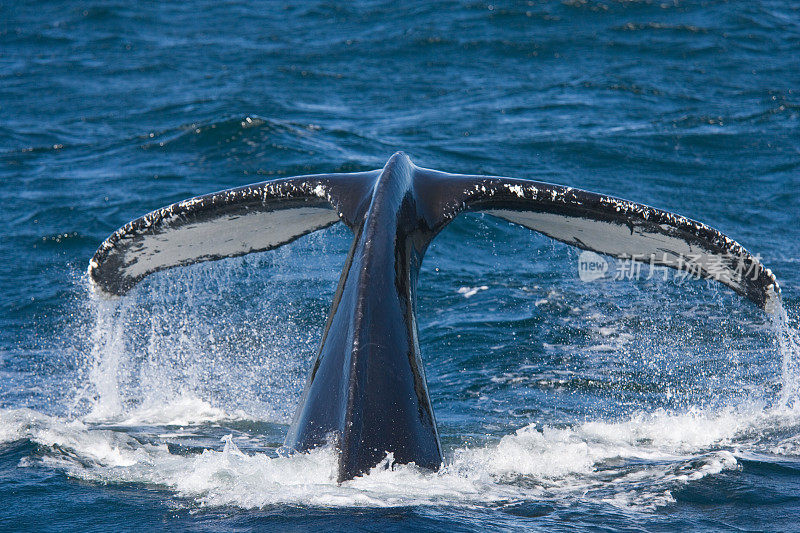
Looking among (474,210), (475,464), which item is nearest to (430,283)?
(474,210)

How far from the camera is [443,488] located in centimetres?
588

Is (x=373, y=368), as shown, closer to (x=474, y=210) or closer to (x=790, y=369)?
(x=474, y=210)

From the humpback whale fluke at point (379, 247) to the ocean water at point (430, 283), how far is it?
0.29 meters

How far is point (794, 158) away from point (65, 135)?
537 inches

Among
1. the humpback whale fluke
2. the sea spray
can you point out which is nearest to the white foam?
the humpback whale fluke

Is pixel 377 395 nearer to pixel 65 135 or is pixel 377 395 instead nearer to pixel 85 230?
pixel 85 230

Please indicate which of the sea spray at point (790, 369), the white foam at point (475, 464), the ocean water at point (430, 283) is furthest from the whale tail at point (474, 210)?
the white foam at point (475, 464)

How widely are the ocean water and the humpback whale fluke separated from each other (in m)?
0.29

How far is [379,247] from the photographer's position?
597 cm

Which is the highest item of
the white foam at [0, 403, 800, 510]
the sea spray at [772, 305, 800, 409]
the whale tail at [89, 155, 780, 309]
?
the whale tail at [89, 155, 780, 309]

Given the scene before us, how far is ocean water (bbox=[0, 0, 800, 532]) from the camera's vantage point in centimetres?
616

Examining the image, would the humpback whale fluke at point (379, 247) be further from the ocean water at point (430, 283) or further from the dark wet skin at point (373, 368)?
the ocean water at point (430, 283)

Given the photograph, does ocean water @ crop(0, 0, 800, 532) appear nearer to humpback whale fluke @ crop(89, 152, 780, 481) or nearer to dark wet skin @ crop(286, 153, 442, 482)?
dark wet skin @ crop(286, 153, 442, 482)

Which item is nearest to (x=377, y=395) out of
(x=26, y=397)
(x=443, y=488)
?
(x=443, y=488)
